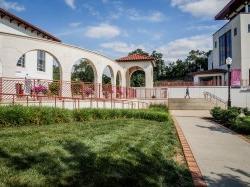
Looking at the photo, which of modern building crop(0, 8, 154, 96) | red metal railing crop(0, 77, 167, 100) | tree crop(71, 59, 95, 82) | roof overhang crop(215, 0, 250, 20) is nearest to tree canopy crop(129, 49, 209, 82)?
tree crop(71, 59, 95, 82)

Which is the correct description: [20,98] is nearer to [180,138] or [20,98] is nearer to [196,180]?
[180,138]

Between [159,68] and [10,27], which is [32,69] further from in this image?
[159,68]

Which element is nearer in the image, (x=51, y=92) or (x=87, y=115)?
(x=87, y=115)

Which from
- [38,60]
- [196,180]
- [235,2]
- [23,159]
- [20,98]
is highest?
[235,2]

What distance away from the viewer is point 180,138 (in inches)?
421

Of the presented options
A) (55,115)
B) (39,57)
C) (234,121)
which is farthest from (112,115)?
(39,57)

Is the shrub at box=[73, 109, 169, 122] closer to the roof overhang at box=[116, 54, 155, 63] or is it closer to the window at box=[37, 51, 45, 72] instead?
the window at box=[37, 51, 45, 72]

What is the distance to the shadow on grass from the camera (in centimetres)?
534

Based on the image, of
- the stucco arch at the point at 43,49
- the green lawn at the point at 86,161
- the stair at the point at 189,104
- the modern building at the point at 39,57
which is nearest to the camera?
the green lawn at the point at 86,161

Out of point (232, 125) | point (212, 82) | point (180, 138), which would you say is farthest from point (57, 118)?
point (212, 82)

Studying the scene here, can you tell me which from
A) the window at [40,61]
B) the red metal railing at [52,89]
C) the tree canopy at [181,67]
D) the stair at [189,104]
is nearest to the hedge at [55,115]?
the red metal railing at [52,89]

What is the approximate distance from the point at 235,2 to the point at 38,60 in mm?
26962

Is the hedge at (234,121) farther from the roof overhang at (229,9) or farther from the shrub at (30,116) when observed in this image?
the roof overhang at (229,9)

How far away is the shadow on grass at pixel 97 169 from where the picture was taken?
5344 mm
